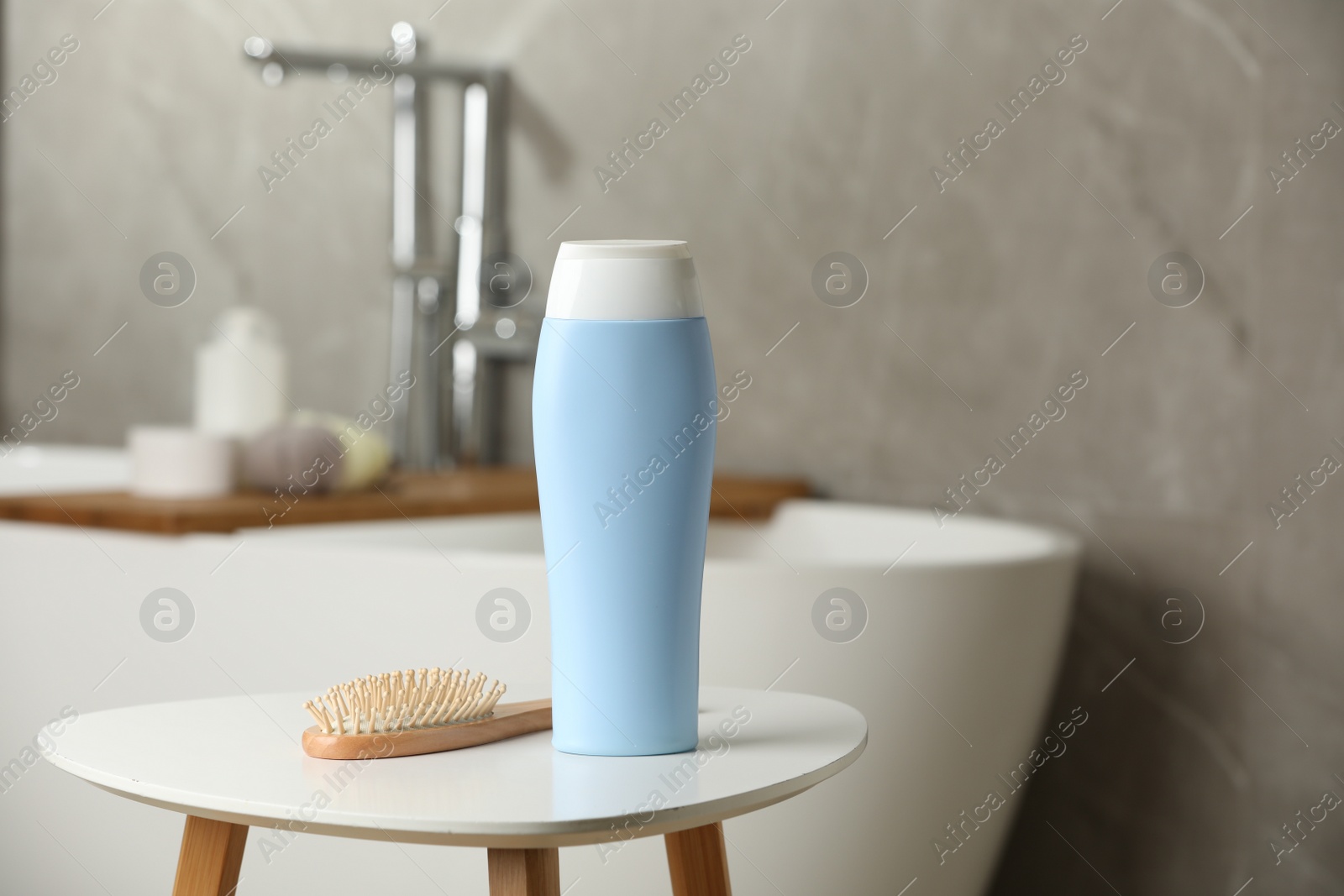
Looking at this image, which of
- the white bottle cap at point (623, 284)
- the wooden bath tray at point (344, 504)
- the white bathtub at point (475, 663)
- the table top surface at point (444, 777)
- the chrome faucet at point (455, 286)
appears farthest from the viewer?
the chrome faucet at point (455, 286)

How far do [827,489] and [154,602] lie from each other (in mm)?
853

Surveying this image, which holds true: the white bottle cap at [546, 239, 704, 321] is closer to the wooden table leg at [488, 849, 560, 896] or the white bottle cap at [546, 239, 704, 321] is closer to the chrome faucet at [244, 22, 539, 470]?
the wooden table leg at [488, 849, 560, 896]

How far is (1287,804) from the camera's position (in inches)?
56.4

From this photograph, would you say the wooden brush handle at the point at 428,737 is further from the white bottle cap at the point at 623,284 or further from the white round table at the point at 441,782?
A: the white bottle cap at the point at 623,284

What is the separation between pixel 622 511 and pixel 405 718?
0.42ft

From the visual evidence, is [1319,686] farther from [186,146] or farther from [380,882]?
[186,146]

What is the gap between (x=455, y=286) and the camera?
2.08 m

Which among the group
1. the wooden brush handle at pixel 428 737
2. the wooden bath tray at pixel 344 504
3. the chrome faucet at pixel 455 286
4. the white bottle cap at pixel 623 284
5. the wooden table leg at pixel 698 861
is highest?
the chrome faucet at pixel 455 286

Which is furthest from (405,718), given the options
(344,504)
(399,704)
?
(344,504)

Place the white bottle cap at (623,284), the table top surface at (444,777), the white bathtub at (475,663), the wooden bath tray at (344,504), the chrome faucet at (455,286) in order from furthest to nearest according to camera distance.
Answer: the chrome faucet at (455,286)
the wooden bath tray at (344,504)
the white bathtub at (475,663)
the white bottle cap at (623,284)
the table top surface at (444,777)

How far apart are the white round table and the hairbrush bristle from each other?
2cm

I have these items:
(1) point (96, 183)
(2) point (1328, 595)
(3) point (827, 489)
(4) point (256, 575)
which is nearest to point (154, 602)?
(4) point (256, 575)

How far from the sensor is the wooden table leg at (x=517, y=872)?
521mm

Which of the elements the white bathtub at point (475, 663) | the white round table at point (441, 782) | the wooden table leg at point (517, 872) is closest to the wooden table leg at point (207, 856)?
the white round table at point (441, 782)
